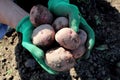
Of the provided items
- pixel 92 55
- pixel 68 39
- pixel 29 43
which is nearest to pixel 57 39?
pixel 68 39

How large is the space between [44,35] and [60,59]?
15 centimetres

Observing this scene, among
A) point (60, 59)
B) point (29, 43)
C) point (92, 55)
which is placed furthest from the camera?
point (92, 55)

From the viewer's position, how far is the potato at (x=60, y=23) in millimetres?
1350

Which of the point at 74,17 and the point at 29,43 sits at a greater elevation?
the point at 74,17

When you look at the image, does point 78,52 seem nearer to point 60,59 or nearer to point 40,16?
point 60,59

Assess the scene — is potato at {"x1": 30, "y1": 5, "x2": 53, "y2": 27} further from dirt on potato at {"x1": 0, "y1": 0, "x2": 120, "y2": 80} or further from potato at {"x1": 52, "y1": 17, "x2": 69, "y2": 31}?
dirt on potato at {"x1": 0, "y1": 0, "x2": 120, "y2": 80}

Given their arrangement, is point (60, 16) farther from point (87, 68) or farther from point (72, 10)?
point (87, 68)

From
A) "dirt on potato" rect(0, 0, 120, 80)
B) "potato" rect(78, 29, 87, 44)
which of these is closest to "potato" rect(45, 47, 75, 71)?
"potato" rect(78, 29, 87, 44)

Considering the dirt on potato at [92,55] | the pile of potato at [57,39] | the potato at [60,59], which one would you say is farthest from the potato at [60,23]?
the dirt on potato at [92,55]

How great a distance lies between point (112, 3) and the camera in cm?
215

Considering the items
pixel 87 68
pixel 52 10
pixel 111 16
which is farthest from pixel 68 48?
pixel 111 16

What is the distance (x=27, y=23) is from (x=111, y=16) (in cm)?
80

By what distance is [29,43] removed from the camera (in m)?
→ 1.40

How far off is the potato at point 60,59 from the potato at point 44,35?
2.4 inches
